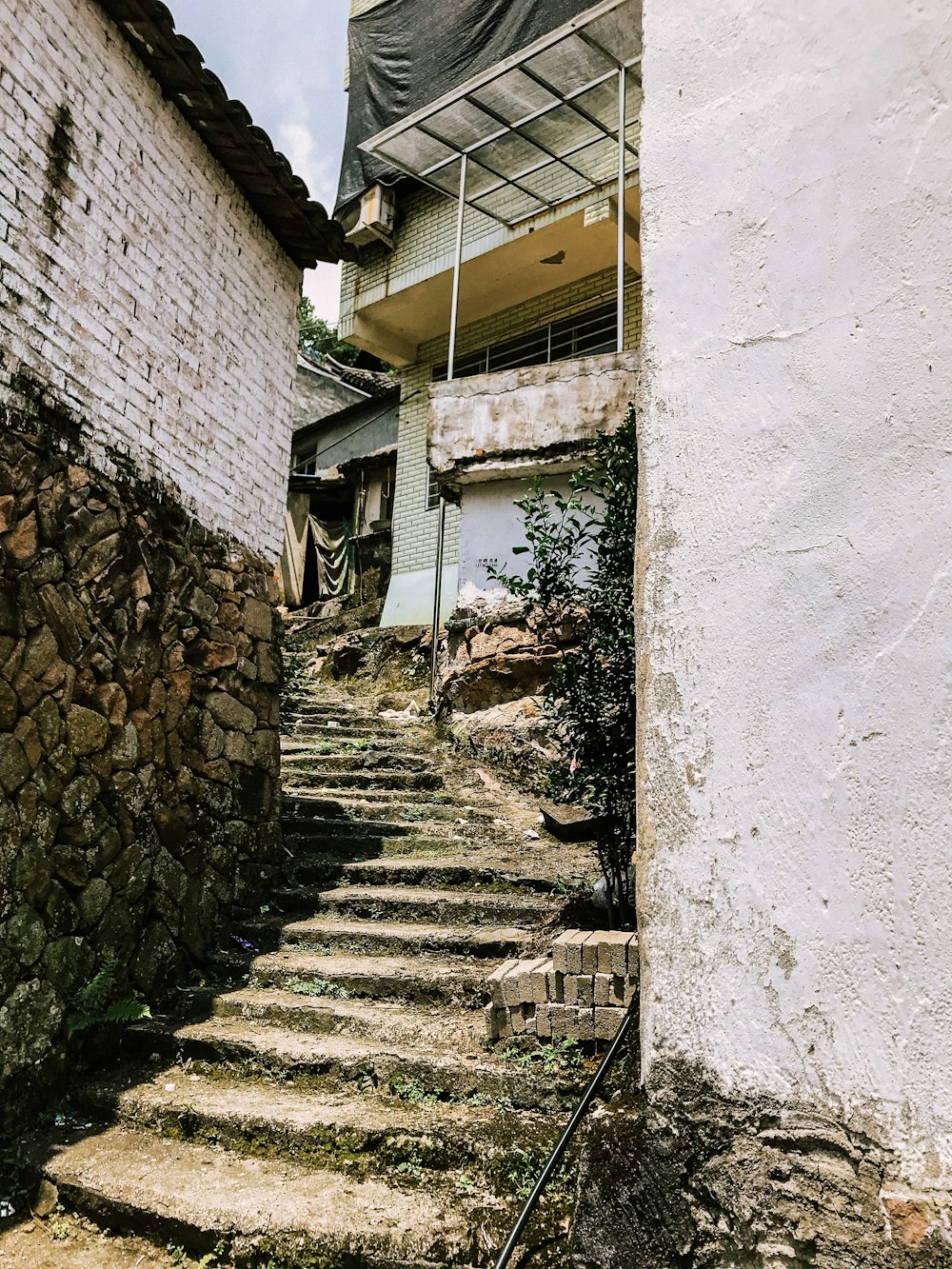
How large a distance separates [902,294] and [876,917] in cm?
132

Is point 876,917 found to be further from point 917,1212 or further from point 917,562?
point 917,562

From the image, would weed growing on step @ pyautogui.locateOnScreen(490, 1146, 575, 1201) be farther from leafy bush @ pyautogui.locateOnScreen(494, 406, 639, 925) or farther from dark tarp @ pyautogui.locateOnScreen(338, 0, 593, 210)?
dark tarp @ pyautogui.locateOnScreen(338, 0, 593, 210)

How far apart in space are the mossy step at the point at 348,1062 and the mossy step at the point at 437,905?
1125 mm

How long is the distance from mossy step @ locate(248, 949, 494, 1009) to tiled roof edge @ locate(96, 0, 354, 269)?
4.80 metres

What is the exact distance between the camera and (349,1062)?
4102mm

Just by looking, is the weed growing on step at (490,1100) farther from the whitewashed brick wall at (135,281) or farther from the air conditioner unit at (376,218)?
the air conditioner unit at (376,218)

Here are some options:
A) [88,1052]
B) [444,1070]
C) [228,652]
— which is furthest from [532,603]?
[88,1052]

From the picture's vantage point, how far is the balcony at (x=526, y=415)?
29.4 ft

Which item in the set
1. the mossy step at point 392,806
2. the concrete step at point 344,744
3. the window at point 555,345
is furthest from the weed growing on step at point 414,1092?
the window at point 555,345

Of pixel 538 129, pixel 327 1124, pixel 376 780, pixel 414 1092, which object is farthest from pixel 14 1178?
pixel 538 129

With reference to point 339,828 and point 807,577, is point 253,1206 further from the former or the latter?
point 339,828

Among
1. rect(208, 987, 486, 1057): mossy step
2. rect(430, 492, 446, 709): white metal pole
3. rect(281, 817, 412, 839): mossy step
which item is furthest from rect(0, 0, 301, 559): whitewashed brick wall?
rect(430, 492, 446, 709): white metal pole

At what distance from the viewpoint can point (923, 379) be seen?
1.96 m

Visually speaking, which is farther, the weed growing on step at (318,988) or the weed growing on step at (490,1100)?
the weed growing on step at (318,988)
